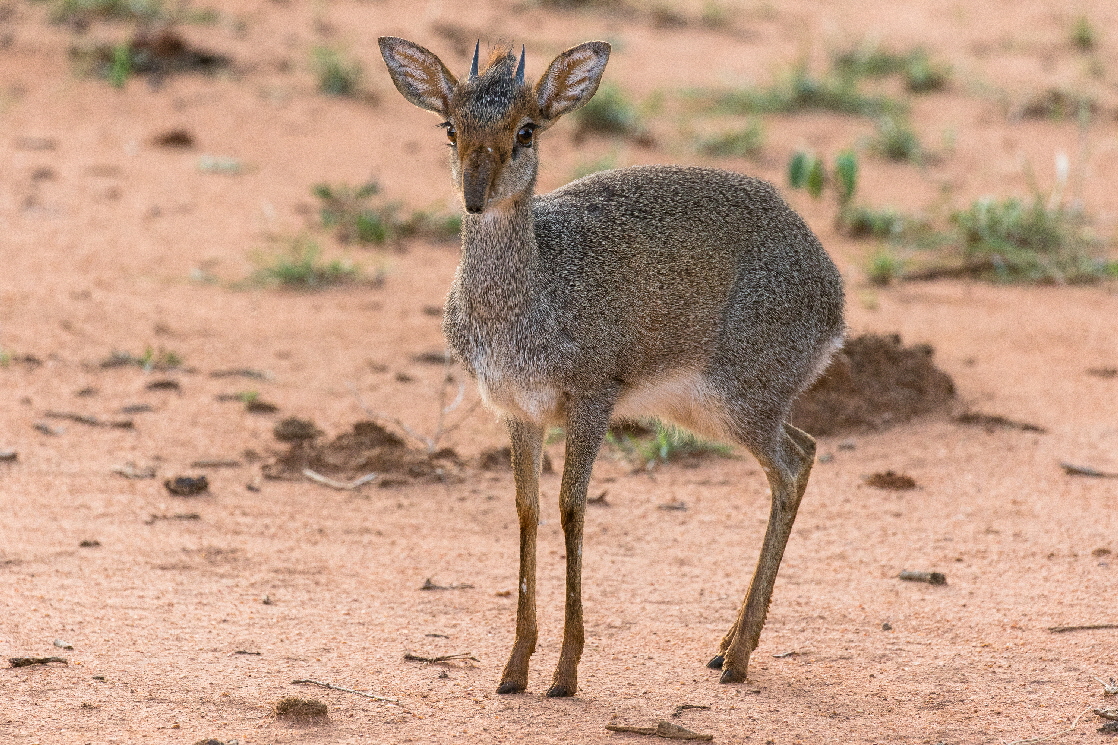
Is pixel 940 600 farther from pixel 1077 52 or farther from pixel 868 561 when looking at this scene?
pixel 1077 52

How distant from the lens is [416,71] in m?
5.22

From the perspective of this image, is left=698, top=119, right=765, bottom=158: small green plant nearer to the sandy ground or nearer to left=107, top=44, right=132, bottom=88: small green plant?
the sandy ground

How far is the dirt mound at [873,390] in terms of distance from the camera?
785cm

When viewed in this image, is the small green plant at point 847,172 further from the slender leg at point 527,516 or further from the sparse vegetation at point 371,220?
the slender leg at point 527,516

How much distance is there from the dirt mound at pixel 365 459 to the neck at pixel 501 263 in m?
2.24

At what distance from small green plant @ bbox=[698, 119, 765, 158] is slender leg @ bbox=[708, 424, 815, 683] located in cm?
680

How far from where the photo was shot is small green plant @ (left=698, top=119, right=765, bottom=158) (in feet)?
40.3

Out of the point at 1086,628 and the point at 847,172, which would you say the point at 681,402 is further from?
the point at 847,172

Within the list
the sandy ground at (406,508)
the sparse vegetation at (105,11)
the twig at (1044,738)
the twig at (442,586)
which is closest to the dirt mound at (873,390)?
the sandy ground at (406,508)

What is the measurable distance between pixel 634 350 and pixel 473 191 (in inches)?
37.1

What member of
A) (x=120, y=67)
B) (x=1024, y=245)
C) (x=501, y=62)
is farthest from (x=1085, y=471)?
(x=120, y=67)

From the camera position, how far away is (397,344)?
348 inches

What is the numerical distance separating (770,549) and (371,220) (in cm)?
575

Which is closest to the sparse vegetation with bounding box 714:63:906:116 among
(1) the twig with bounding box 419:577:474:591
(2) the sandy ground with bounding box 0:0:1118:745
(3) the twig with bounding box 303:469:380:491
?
(2) the sandy ground with bounding box 0:0:1118:745
